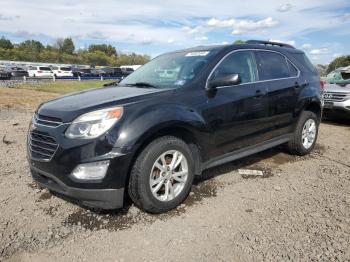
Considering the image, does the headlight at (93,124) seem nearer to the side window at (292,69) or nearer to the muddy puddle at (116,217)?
the muddy puddle at (116,217)

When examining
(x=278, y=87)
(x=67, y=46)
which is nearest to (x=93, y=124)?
(x=278, y=87)

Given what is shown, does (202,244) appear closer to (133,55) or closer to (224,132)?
(224,132)

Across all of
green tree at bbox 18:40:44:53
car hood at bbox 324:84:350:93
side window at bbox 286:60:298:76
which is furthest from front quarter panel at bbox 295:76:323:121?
green tree at bbox 18:40:44:53


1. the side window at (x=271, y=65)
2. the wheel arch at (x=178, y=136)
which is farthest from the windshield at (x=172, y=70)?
the side window at (x=271, y=65)

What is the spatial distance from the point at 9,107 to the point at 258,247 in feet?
38.7

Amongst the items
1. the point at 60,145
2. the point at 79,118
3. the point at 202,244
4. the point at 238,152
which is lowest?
the point at 202,244

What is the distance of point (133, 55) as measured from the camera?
122 meters

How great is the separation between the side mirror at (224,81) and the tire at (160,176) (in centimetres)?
81

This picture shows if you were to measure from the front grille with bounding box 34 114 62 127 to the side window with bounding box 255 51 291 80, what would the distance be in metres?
2.84

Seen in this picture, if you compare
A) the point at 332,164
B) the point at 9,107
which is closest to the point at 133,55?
the point at 9,107

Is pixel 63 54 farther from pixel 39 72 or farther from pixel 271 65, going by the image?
pixel 271 65

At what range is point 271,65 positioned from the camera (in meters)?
5.33

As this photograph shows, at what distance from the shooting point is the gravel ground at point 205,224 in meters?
3.13

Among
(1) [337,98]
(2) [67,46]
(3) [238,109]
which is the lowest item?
(1) [337,98]
